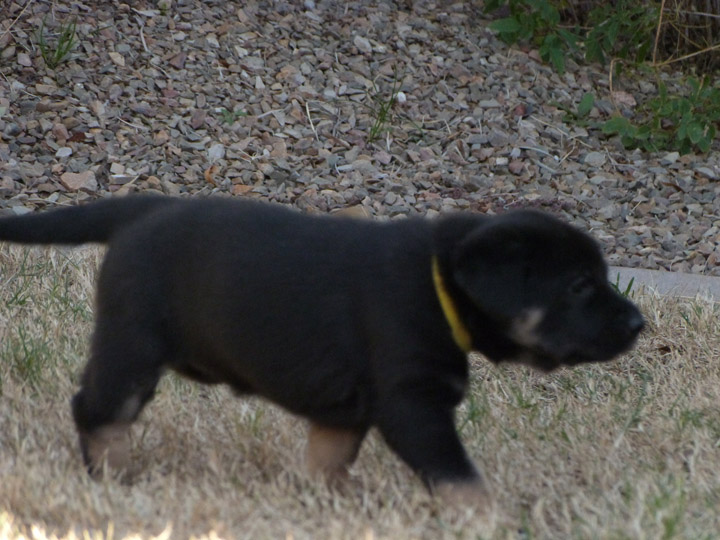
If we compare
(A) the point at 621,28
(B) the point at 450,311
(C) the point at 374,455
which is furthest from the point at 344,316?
(A) the point at 621,28

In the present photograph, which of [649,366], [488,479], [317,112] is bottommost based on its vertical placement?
[317,112]

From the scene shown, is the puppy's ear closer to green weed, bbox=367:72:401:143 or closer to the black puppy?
the black puppy

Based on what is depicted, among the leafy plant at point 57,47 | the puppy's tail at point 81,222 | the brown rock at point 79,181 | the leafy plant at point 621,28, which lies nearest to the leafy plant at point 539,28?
the leafy plant at point 621,28

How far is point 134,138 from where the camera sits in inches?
271

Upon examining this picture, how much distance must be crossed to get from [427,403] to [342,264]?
47 centimetres

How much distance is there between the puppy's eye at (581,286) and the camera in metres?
3.14

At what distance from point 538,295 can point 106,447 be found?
1.38m

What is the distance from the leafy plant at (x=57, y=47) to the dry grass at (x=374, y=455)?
249cm

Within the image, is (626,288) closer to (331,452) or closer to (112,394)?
(331,452)

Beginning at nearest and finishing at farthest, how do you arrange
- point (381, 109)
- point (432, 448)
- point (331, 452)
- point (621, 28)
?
point (432, 448) < point (331, 452) < point (381, 109) < point (621, 28)

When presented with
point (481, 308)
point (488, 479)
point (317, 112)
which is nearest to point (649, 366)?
point (488, 479)

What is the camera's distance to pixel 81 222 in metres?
3.57

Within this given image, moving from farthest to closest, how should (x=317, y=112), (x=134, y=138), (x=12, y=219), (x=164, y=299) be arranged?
1. (x=317, y=112)
2. (x=134, y=138)
3. (x=12, y=219)
4. (x=164, y=299)

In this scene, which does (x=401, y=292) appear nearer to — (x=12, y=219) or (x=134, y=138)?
(x=12, y=219)
